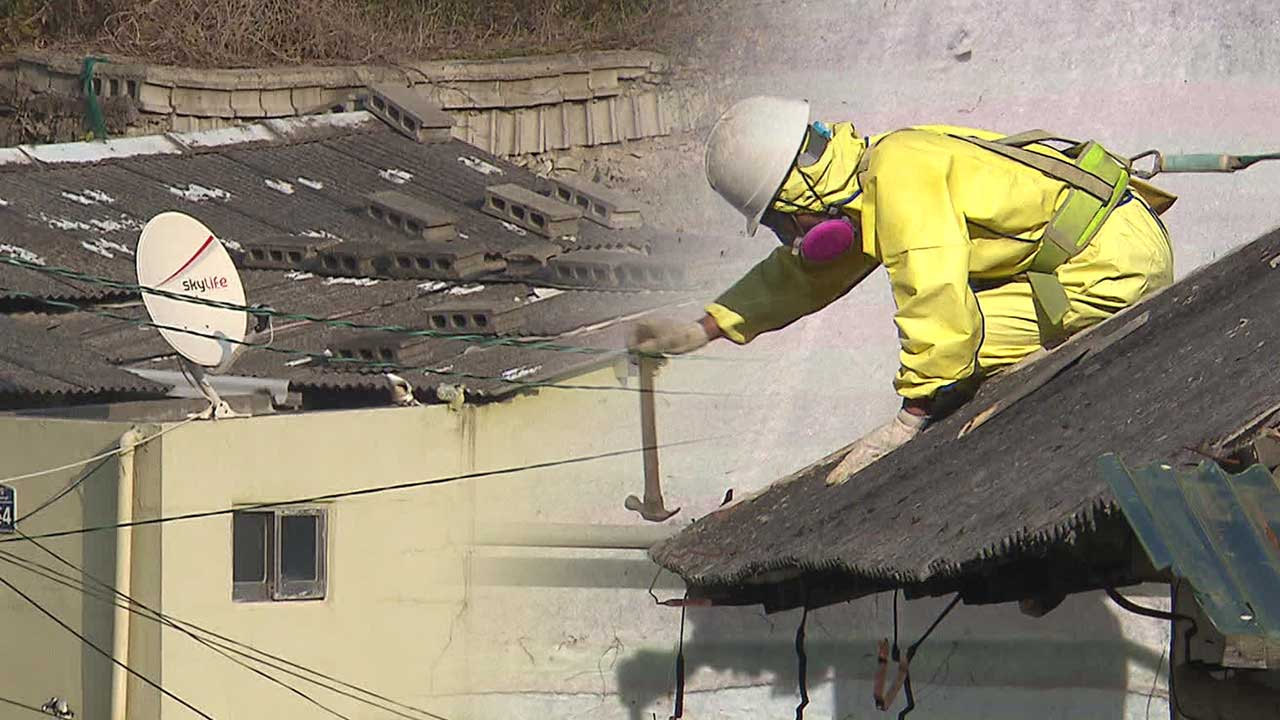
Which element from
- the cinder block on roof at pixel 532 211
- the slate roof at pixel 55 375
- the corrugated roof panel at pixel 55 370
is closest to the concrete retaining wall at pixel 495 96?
the cinder block on roof at pixel 532 211

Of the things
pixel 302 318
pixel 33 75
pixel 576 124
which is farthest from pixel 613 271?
pixel 33 75

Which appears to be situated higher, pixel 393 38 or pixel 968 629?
pixel 393 38

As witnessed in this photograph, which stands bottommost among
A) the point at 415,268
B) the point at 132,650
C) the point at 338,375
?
the point at 132,650

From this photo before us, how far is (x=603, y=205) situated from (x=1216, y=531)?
11406 mm

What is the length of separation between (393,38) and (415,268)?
24.4 feet

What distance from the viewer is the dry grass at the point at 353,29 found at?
1972 centimetres

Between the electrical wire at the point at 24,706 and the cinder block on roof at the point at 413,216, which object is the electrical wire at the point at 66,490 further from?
the cinder block on roof at the point at 413,216

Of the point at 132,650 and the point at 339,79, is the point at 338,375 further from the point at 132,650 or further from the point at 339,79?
the point at 339,79

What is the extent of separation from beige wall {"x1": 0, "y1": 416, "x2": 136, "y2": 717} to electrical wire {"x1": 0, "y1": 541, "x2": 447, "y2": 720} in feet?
0.12

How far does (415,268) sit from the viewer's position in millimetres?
13547

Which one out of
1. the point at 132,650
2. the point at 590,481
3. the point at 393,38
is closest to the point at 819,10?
the point at 590,481

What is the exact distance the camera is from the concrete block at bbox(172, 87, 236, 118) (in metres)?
18.4

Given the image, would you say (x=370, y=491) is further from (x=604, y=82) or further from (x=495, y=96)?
(x=604, y=82)

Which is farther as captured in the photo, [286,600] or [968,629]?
[286,600]
